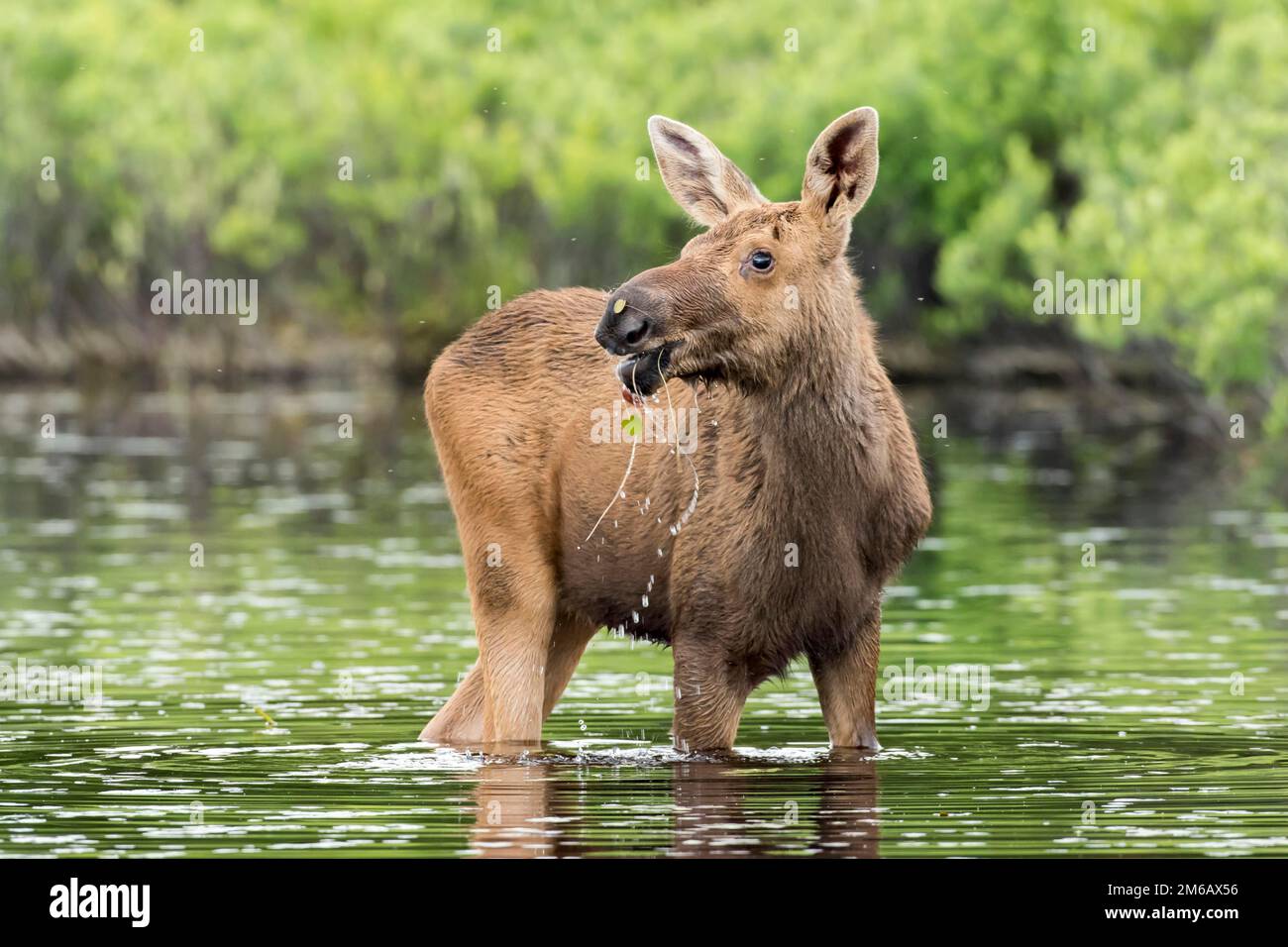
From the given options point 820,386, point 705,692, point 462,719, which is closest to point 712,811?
point 705,692

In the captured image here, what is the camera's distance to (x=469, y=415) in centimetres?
1346

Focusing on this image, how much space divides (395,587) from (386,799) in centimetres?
1195

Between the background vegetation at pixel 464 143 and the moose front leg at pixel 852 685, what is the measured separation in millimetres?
47895

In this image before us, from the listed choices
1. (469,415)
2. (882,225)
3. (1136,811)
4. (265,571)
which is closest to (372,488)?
(265,571)

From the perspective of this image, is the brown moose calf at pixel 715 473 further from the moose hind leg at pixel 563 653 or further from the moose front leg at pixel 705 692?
the moose hind leg at pixel 563 653

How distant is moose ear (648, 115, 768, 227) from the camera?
40.5 feet

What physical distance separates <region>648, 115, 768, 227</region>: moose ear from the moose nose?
1.35 m

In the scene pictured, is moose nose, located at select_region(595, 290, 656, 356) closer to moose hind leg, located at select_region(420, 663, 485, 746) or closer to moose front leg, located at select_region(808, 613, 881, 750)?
moose front leg, located at select_region(808, 613, 881, 750)

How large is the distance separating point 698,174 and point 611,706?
13.9ft

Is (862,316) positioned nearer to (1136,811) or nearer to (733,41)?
(1136,811)

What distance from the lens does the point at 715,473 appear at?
12.2 metres

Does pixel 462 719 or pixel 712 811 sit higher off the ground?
pixel 462 719

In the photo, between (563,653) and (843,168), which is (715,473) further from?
(563,653)

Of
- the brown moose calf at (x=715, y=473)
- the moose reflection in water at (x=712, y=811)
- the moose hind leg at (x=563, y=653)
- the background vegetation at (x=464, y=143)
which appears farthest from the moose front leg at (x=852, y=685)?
the background vegetation at (x=464, y=143)
